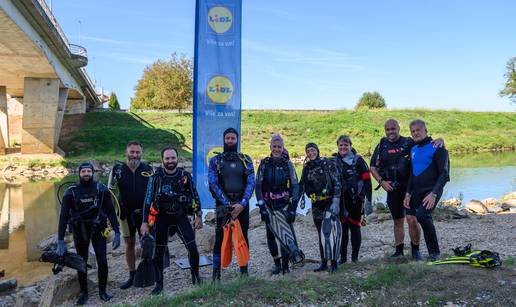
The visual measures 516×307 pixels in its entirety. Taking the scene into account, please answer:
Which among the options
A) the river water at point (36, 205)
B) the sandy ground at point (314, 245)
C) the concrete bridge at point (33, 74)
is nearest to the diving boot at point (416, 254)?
the sandy ground at point (314, 245)

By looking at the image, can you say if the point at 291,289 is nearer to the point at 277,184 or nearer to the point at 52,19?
the point at 277,184

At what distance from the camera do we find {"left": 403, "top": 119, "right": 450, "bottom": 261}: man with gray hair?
5.09 m

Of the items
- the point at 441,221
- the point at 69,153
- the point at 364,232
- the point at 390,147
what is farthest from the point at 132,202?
the point at 69,153

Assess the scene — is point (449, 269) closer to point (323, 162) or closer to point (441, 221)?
point (323, 162)

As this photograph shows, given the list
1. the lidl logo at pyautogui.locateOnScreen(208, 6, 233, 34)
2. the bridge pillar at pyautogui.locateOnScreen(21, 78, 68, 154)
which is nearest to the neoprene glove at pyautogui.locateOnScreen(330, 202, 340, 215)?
the lidl logo at pyautogui.locateOnScreen(208, 6, 233, 34)

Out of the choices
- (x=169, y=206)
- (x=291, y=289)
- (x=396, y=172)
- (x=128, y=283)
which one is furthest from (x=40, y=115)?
(x=291, y=289)

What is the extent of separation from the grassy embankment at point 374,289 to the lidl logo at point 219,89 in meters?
3.74

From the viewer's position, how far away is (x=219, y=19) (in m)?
7.52

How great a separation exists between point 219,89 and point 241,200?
9.55ft

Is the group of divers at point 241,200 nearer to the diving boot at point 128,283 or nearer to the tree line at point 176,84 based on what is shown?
the diving boot at point 128,283

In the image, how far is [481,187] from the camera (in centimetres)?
1669

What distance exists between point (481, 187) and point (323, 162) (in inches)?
555

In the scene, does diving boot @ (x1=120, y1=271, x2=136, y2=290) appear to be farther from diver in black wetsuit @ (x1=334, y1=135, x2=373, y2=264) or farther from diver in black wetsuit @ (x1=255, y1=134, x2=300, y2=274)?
diver in black wetsuit @ (x1=334, y1=135, x2=373, y2=264)

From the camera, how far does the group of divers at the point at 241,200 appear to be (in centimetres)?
498
